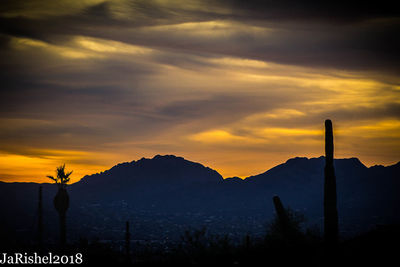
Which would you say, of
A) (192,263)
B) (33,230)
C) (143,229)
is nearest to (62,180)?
(192,263)

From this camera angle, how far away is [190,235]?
3122cm

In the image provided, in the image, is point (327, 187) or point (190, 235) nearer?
point (327, 187)

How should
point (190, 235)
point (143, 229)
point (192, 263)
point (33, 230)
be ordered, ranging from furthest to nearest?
point (143, 229) < point (33, 230) < point (190, 235) < point (192, 263)

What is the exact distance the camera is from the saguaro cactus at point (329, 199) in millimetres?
24000

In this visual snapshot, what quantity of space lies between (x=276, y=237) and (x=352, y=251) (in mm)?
6801

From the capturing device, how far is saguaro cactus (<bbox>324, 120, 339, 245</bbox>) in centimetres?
2400

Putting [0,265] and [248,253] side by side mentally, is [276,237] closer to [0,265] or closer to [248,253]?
[248,253]

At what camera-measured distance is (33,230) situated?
123 m

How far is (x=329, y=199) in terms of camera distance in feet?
80.1

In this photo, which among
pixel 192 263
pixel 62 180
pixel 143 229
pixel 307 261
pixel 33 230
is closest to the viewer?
pixel 307 261

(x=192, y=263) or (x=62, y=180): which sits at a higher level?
(x=62, y=180)

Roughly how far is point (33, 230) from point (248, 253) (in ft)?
353

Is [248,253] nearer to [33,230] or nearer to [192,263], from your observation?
[192,263]

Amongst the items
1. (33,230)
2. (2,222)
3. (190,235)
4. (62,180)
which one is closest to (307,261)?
(190,235)
